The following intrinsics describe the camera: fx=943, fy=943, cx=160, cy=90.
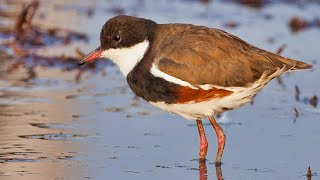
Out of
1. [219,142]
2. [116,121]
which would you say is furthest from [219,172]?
[116,121]

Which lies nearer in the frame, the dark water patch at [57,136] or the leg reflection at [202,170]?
the leg reflection at [202,170]

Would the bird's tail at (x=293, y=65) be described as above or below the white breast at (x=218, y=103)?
above

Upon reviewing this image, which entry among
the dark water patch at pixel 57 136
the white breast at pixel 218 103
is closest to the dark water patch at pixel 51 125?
the dark water patch at pixel 57 136

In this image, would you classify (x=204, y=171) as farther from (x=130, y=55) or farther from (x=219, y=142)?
(x=130, y=55)

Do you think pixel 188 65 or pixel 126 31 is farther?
pixel 126 31

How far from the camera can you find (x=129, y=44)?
796 centimetres

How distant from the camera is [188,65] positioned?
776cm

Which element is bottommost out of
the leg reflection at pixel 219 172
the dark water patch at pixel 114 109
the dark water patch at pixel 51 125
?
the leg reflection at pixel 219 172

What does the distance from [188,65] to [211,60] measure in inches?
8.2

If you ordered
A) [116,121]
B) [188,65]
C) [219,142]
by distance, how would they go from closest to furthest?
[188,65]
[219,142]
[116,121]

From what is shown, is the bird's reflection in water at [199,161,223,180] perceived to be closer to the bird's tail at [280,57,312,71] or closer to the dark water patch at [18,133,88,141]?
the bird's tail at [280,57,312,71]

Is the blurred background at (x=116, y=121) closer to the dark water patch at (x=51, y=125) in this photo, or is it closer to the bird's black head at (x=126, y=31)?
the dark water patch at (x=51, y=125)

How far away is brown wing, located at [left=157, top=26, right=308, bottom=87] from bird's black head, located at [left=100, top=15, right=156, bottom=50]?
9.7 inches

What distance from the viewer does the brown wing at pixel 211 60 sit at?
7.73m
